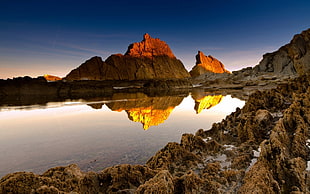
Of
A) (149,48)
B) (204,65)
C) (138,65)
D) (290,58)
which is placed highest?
(149,48)

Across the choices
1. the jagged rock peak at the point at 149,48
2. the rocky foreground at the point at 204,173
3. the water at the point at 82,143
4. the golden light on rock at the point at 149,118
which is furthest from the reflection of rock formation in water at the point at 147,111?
the jagged rock peak at the point at 149,48

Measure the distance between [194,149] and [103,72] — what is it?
90.1 m

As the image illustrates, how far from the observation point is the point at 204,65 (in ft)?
447

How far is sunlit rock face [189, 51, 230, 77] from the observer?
13106 cm

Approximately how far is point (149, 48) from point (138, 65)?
57.3ft

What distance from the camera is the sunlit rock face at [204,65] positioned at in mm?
131062

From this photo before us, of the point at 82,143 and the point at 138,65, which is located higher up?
the point at 138,65

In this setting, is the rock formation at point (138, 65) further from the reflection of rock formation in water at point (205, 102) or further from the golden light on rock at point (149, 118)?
the golden light on rock at point (149, 118)

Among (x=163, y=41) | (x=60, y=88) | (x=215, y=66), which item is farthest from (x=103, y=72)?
(x=215, y=66)

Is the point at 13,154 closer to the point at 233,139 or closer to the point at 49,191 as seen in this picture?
the point at 49,191

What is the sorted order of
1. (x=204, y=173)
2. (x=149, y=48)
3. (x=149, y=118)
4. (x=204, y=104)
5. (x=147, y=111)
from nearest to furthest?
(x=204, y=173), (x=149, y=118), (x=147, y=111), (x=204, y=104), (x=149, y=48)

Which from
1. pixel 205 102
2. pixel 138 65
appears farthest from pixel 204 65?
pixel 205 102

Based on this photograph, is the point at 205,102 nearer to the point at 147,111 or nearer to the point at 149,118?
the point at 147,111

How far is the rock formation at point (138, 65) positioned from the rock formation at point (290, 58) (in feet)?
188
